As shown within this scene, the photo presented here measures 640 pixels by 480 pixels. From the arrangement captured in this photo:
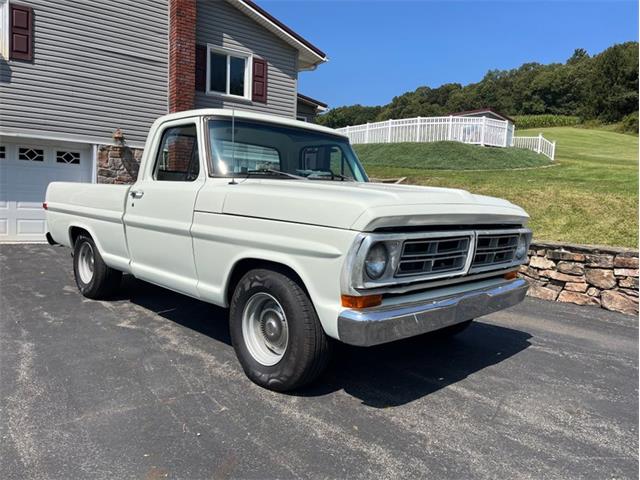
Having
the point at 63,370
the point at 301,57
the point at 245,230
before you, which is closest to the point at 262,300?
the point at 245,230

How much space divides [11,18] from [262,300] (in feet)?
35.5

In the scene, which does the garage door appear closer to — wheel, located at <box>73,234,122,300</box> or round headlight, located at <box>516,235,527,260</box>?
wheel, located at <box>73,234,122,300</box>

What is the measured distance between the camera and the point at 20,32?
1066 centimetres

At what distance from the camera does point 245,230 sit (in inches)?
131

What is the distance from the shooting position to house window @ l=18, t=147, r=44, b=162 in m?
11.1

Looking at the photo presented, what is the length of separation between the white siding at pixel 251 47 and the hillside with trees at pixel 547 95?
39.9 meters

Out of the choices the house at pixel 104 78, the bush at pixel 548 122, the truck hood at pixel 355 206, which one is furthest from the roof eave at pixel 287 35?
the bush at pixel 548 122

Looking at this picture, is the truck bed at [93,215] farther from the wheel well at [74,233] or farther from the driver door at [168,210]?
the driver door at [168,210]

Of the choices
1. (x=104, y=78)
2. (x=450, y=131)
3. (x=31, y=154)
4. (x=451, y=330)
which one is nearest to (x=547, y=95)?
(x=450, y=131)

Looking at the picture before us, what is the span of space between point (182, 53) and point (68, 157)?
387 cm

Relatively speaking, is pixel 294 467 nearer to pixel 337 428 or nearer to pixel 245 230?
pixel 337 428

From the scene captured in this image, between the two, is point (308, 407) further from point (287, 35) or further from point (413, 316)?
point (287, 35)

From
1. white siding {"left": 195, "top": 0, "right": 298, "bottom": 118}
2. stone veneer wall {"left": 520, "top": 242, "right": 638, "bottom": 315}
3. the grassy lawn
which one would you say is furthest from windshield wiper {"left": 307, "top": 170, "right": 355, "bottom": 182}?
white siding {"left": 195, "top": 0, "right": 298, "bottom": 118}

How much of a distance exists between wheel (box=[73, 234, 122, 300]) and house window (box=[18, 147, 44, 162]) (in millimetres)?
6743
